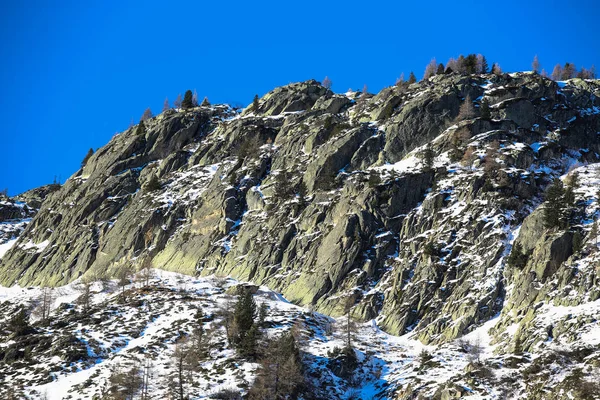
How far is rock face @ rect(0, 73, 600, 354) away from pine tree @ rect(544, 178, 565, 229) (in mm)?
1671

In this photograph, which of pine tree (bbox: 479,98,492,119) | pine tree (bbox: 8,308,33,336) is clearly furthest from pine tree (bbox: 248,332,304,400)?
pine tree (bbox: 479,98,492,119)

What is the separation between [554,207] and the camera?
9756 centimetres

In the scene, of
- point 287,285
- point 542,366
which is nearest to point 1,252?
point 287,285

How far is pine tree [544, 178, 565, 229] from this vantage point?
96188 millimetres

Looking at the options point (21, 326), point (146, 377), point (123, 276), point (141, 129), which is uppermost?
point (141, 129)

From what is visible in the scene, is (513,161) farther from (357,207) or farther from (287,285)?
(287,285)

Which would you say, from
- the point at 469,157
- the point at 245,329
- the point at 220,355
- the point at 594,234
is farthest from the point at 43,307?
the point at 594,234

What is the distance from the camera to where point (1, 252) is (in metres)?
173

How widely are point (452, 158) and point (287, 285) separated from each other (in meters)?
42.7

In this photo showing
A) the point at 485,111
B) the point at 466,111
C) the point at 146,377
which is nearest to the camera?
the point at 146,377

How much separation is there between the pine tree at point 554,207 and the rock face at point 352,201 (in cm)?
167

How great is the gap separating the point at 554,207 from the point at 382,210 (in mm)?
31765

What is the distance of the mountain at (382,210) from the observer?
91.8 m

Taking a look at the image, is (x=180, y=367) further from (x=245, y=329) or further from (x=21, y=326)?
(x=21, y=326)
